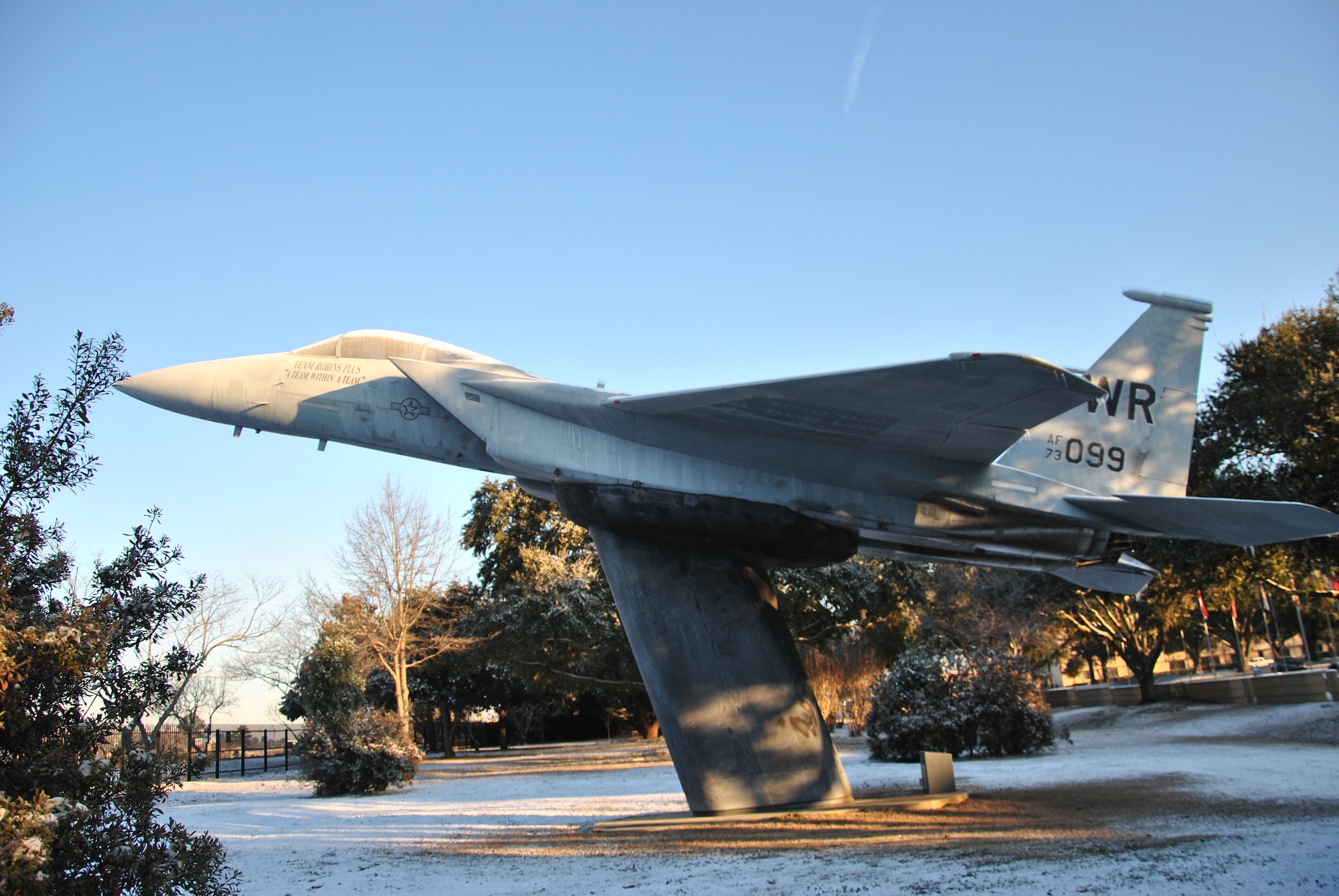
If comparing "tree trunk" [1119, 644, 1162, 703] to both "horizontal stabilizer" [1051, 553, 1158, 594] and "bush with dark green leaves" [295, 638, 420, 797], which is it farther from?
"bush with dark green leaves" [295, 638, 420, 797]

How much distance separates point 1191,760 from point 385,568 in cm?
2595

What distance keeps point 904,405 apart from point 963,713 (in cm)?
1615

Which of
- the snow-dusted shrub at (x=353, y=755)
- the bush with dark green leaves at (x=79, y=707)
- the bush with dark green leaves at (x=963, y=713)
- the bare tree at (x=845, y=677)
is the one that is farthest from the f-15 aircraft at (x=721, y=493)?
the bare tree at (x=845, y=677)

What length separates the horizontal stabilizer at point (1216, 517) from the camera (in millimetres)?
10492

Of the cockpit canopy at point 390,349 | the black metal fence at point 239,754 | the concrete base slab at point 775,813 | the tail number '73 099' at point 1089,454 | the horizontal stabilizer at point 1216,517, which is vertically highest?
the cockpit canopy at point 390,349

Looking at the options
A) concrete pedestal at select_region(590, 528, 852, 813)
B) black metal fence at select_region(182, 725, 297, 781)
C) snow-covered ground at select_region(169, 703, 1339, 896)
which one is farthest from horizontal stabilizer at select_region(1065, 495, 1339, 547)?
black metal fence at select_region(182, 725, 297, 781)

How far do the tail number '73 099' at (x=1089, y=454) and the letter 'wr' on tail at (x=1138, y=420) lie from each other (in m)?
0.01

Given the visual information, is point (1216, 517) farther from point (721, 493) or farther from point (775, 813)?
point (775, 813)

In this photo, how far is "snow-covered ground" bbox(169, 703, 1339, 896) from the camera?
807cm

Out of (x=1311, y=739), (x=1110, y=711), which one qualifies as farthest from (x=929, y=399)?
(x=1110, y=711)

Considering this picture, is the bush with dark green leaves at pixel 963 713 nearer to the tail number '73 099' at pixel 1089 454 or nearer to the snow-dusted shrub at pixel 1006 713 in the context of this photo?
the snow-dusted shrub at pixel 1006 713

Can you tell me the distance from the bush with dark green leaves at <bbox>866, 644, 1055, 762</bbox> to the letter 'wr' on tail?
11903 millimetres

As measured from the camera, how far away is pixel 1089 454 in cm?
1284

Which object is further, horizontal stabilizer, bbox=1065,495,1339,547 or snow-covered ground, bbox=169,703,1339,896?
horizontal stabilizer, bbox=1065,495,1339,547
